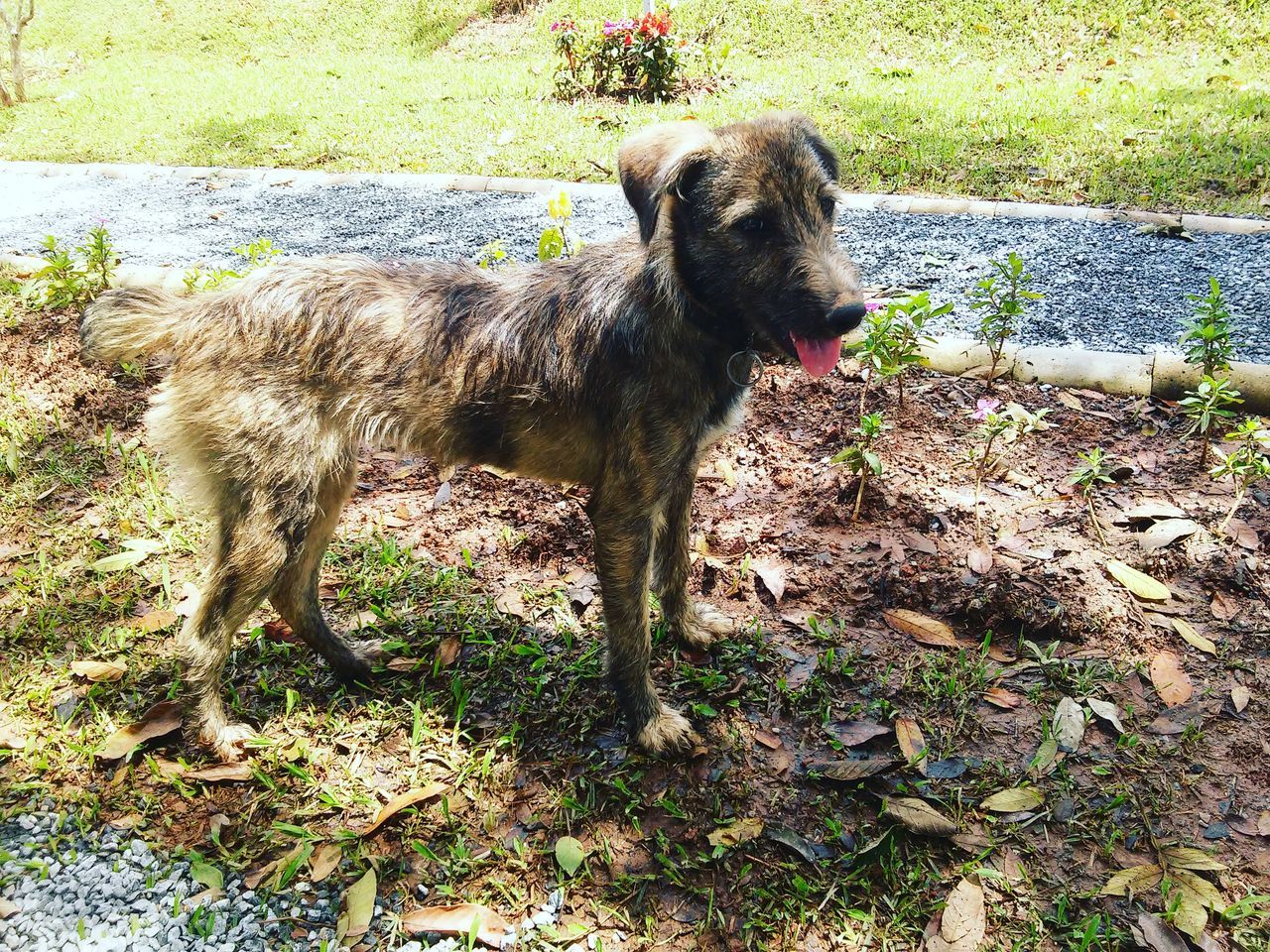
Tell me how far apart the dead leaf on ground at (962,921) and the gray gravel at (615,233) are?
344 centimetres

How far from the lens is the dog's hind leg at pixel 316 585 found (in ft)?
10.4

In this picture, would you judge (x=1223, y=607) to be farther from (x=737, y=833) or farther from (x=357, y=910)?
(x=357, y=910)

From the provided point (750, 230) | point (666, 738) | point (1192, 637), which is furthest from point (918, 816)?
point (750, 230)

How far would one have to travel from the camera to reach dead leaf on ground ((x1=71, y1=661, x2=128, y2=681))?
11.3 ft

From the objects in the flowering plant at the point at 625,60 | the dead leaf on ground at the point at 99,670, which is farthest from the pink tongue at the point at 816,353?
the flowering plant at the point at 625,60

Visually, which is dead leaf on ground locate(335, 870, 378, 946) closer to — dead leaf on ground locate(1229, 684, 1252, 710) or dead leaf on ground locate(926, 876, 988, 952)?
dead leaf on ground locate(926, 876, 988, 952)

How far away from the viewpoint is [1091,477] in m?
3.81

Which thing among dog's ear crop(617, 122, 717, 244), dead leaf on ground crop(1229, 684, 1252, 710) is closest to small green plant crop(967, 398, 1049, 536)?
dead leaf on ground crop(1229, 684, 1252, 710)

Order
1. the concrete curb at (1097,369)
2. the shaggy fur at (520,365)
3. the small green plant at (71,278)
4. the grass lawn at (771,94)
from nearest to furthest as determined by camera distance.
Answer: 1. the shaggy fur at (520,365)
2. the concrete curb at (1097,369)
3. the small green plant at (71,278)
4. the grass lawn at (771,94)

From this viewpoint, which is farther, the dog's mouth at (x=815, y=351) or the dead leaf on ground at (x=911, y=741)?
the dead leaf on ground at (x=911, y=741)

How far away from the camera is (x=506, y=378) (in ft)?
10.1

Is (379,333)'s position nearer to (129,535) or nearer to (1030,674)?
(129,535)

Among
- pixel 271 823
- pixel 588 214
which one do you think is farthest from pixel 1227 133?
pixel 271 823

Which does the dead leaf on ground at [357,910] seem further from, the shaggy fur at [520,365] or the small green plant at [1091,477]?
the small green plant at [1091,477]
